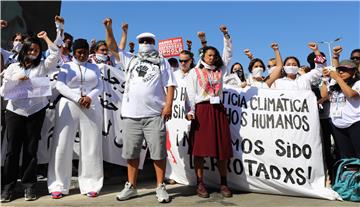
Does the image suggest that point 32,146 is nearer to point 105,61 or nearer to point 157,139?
point 157,139

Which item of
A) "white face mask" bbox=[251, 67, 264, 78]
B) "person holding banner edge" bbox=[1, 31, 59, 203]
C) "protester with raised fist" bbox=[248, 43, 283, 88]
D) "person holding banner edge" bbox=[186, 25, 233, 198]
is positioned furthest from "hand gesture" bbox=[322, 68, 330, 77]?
"person holding banner edge" bbox=[1, 31, 59, 203]

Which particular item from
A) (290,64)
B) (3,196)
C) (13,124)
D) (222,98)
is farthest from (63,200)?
(290,64)

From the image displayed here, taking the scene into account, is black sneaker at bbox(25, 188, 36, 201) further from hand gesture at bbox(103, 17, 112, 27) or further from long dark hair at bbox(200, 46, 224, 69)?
long dark hair at bbox(200, 46, 224, 69)

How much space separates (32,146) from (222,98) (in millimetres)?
2503

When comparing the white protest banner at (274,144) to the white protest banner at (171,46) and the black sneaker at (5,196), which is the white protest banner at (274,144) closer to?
the black sneaker at (5,196)

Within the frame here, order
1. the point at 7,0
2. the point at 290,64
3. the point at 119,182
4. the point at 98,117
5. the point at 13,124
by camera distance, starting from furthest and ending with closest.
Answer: the point at 7,0, the point at 119,182, the point at 290,64, the point at 98,117, the point at 13,124

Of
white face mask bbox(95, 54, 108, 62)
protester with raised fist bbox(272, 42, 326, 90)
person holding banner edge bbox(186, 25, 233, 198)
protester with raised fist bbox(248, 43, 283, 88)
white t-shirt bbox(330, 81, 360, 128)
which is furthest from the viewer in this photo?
white face mask bbox(95, 54, 108, 62)

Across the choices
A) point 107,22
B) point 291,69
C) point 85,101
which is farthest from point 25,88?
point 291,69

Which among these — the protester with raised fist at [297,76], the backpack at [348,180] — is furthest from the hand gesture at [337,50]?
the backpack at [348,180]

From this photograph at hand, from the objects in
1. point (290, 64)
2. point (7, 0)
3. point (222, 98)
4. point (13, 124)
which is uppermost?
point (7, 0)

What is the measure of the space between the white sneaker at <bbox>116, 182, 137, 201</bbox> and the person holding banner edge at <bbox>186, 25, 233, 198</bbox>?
81 cm

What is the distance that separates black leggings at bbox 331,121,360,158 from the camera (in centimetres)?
437

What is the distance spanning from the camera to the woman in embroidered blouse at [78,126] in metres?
4.60

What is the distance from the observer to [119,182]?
223 inches
